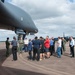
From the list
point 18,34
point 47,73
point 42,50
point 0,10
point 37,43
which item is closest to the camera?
point 0,10

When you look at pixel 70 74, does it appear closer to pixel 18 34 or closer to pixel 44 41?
pixel 44 41

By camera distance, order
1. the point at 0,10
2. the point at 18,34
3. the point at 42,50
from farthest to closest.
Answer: the point at 18,34, the point at 42,50, the point at 0,10

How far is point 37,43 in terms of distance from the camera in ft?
63.0

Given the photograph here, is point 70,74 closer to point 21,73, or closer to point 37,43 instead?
point 21,73

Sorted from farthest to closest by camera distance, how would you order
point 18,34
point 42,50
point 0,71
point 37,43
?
1. point 18,34
2. point 42,50
3. point 37,43
4. point 0,71

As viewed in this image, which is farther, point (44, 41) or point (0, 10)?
point (44, 41)

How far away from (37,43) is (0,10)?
25.3 ft

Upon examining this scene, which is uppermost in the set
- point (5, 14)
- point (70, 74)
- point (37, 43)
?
point (5, 14)

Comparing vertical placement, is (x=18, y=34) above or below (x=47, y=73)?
above

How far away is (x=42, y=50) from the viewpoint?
2069 cm

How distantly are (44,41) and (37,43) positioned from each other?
6.25 feet

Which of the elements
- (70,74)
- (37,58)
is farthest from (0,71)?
(37,58)

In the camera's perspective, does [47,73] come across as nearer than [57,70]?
Yes

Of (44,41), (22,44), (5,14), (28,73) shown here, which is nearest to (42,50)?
(44,41)
